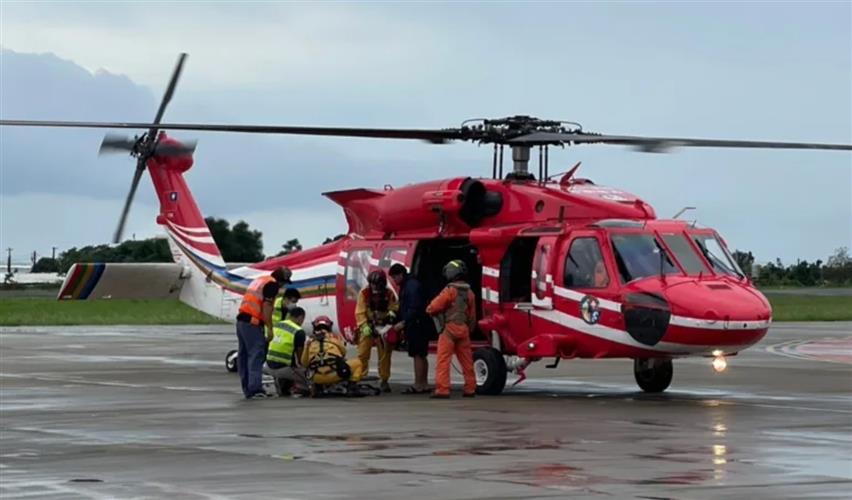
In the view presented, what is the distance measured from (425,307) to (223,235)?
4038 cm

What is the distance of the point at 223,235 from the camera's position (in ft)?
200

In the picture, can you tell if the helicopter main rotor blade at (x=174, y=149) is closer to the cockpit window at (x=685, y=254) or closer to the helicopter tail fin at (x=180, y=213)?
the helicopter tail fin at (x=180, y=213)

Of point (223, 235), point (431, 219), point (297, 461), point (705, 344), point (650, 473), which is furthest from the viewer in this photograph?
point (223, 235)

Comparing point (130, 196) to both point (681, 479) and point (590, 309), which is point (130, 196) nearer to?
point (590, 309)

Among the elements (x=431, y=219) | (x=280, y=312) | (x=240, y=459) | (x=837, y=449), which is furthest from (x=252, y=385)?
(x=837, y=449)

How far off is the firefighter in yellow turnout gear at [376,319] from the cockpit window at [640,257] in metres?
3.38

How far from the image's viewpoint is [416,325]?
21141 mm

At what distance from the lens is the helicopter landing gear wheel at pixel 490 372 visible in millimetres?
20812

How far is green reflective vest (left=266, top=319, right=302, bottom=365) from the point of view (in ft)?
67.7

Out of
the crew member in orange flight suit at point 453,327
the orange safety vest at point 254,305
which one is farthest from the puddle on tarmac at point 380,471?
the orange safety vest at point 254,305

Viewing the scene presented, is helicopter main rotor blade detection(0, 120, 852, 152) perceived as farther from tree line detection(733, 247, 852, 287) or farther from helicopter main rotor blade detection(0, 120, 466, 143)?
tree line detection(733, 247, 852, 287)

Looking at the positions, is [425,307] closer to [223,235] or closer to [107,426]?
[107,426]

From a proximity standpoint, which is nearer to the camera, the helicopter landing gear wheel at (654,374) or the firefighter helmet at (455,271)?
the firefighter helmet at (455,271)

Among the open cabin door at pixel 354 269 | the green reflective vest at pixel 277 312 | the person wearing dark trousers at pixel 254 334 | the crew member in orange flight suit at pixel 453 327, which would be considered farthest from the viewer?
the open cabin door at pixel 354 269
